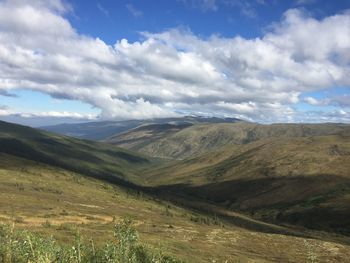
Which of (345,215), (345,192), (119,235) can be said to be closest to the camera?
(119,235)

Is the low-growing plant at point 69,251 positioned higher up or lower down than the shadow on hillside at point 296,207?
higher up

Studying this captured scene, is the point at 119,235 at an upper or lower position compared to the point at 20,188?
upper

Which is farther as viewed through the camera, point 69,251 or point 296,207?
point 296,207

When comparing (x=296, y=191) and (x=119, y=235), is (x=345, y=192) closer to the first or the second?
(x=296, y=191)

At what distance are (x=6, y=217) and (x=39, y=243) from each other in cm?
4191

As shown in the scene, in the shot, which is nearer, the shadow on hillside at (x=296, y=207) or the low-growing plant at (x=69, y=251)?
the low-growing plant at (x=69, y=251)

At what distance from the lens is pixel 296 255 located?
50406 mm

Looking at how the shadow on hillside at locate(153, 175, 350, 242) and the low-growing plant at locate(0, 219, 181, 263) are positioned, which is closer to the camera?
the low-growing plant at locate(0, 219, 181, 263)

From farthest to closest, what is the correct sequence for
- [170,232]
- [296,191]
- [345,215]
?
[296,191]
[345,215]
[170,232]

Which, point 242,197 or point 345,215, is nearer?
point 345,215

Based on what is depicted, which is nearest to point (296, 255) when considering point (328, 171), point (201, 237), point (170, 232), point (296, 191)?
point (201, 237)

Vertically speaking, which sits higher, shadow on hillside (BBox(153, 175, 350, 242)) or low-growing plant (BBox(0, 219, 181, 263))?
low-growing plant (BBox(0, 219, 181, 263))

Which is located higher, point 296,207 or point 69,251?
point 69,251

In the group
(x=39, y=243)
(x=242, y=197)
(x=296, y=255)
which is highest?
(x=39, y=243)
